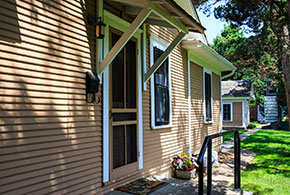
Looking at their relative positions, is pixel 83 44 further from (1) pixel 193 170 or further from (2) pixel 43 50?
(1) pixel 193 170

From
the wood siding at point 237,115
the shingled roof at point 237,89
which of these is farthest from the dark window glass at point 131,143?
the wood siding at point 237,115

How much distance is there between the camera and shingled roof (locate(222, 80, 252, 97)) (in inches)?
816

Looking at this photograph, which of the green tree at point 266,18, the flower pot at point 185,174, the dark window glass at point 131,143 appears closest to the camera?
the dark window glass at point 131,143

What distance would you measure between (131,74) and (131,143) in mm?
1188

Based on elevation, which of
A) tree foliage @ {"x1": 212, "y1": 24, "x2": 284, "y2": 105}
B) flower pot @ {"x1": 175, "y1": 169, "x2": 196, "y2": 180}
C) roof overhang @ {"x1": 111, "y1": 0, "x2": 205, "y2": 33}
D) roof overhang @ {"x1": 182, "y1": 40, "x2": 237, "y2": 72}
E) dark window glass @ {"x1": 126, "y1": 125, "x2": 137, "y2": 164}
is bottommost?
flower pot @ {"x1": 175, "y1": 169, "x2": 196, "y2": 180}

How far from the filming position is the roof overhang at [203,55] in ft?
22.4

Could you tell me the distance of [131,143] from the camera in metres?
4.38

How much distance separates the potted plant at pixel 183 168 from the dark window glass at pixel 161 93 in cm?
94

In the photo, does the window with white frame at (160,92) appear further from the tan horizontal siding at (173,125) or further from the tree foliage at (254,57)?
the tree foliage at (254,57)

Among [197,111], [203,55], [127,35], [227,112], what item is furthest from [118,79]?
[227,112]

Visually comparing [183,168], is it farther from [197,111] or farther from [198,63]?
[198,63]

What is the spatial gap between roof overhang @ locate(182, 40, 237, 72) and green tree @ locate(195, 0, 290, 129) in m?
1.92

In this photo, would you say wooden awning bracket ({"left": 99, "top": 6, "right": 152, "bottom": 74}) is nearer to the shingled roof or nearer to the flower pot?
the flower pot

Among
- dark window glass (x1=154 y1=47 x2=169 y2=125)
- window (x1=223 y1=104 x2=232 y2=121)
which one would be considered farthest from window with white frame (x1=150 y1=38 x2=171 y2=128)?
window (x1=223 y1=104 x2=232 y2=121)
